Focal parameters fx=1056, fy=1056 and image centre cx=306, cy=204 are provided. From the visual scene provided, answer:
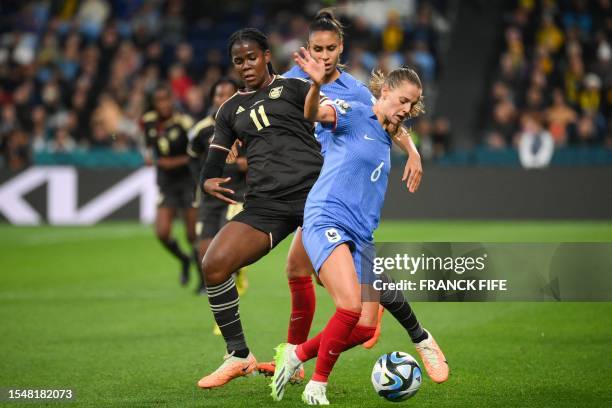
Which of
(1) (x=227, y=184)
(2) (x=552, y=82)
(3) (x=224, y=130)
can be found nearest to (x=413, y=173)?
(3) (x=224, y=130)

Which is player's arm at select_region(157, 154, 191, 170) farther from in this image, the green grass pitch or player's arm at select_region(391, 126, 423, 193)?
player's arm at select_region(391, 126, 423, 193)

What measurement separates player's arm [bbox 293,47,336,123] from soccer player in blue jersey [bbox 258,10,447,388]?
2.26ft

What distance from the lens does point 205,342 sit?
9.01m

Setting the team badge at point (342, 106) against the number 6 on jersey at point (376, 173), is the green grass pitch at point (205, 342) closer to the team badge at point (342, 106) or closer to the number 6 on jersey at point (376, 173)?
the number 6 on jersey at point (376, 173)

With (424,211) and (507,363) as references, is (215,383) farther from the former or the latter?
(424,211)

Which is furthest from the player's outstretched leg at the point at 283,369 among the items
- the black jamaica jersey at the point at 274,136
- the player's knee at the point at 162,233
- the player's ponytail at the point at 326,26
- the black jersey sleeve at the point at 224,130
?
the player's knee at the point at 162,233

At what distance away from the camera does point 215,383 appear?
6.94m

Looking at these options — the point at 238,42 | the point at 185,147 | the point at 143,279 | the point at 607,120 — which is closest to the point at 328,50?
the point at 238,42

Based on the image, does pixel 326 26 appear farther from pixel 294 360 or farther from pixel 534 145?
pixel 534 145

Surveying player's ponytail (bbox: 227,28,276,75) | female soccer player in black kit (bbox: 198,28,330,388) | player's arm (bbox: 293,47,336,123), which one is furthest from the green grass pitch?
player's ponytail (bbox: 227,28,276,75)

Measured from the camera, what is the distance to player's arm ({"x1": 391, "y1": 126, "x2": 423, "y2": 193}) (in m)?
7.04

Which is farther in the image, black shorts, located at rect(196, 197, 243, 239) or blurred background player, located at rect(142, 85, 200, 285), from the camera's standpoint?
blurred background player, located at rect(142, 85, 200, 285)

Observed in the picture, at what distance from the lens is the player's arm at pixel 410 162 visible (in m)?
7.04

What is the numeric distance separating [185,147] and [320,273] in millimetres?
6450
